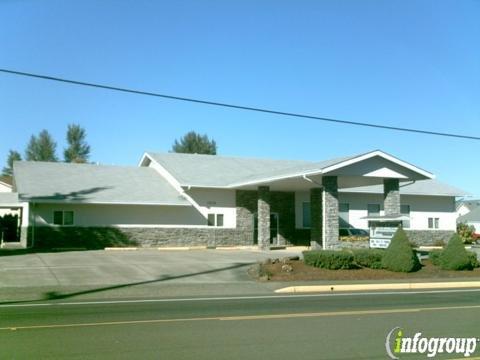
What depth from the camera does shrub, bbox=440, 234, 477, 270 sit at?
21.9 m

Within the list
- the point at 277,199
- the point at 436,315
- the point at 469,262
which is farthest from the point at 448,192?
the point at 436,315

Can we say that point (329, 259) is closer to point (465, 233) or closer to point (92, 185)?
point (92, 185)

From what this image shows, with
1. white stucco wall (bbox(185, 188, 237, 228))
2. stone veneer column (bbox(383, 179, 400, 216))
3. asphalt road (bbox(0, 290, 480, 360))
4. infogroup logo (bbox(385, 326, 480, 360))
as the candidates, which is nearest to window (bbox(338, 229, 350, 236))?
white stucco wall (bbox(185, 188, 237, 228))

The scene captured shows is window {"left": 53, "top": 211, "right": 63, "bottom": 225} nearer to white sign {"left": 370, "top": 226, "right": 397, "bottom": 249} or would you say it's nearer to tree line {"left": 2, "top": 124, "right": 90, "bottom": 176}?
white sign {"left": 370, "top": 226, "right": 397, "bottom": 249}

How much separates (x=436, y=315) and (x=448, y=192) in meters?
30.8

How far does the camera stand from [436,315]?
37.7 ft

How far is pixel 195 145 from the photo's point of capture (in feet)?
290

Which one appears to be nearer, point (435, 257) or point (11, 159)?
point (435, 257)

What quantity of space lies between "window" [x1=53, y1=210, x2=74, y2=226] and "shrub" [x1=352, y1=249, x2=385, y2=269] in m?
16.0

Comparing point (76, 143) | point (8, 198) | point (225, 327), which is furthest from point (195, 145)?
point (225, 327)

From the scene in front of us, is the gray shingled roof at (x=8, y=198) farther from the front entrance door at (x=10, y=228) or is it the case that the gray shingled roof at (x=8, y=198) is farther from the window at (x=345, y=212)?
the window at (x=345, y=212)

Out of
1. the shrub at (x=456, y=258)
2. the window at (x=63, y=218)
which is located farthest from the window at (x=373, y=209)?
the window at (x=63, y=218)

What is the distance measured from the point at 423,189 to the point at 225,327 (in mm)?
32935

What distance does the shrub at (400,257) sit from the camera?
20.8 m
